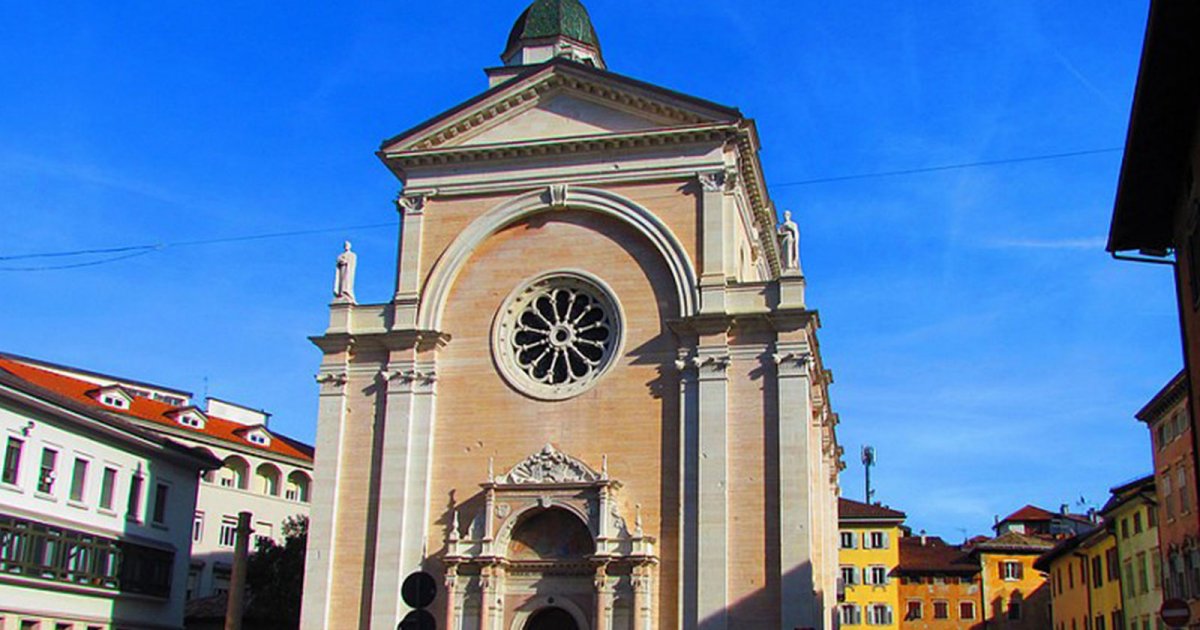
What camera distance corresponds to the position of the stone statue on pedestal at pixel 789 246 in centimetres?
3356

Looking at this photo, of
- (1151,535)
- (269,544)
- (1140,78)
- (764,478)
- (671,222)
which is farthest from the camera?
(269,544)

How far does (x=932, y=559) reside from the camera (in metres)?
77.5

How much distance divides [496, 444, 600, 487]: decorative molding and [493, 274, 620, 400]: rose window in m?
1.71

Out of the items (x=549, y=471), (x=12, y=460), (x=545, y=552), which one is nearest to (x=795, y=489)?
(x=549, y=471)

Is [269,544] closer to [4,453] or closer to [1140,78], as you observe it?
[4,453]

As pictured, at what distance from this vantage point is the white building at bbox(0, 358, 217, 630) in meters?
33.7

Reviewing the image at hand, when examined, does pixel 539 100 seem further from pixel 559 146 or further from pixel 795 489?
pixel 795 489

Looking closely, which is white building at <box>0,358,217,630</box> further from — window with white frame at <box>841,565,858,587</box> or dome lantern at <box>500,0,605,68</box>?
window with white frame at <box>841,565,858,587</box>

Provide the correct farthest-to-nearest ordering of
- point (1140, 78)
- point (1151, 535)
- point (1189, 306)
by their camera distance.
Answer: point (1151, 535)
point (1189, 306)
point (1140, 78)

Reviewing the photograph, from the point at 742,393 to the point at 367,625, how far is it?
11.6m

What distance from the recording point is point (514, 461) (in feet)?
110

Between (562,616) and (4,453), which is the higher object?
(4,453)

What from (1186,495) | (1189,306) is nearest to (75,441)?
(1189,306)

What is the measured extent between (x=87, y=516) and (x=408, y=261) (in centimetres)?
1199
